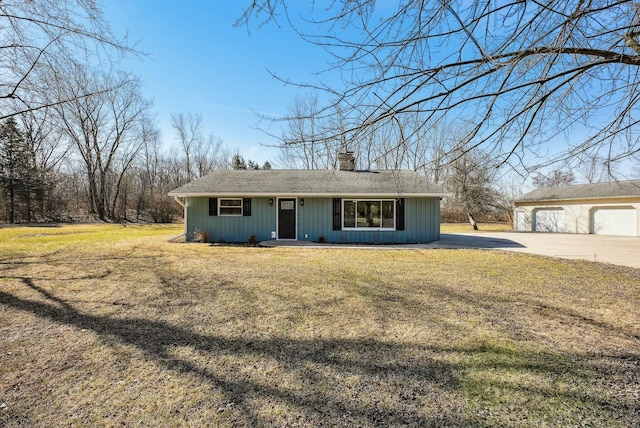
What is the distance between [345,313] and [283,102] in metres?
2.80

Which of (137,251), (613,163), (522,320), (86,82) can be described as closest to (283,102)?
(613,163)

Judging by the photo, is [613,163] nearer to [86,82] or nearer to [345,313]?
[345,313]

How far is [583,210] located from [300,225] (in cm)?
1826

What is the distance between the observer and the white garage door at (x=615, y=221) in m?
15.7

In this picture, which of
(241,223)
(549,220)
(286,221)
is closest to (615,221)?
(549,220)

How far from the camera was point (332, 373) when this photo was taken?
8.03ft

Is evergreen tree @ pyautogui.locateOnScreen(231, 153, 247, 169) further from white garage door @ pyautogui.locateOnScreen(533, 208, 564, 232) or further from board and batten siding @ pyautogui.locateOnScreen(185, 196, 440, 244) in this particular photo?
white garage door @ pyautogui.locateOnScreen(533, 208, 564, 232)

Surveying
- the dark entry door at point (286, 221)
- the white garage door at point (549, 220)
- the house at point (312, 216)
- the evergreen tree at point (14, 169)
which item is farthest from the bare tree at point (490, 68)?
the evergreen tree at point (14, 169)

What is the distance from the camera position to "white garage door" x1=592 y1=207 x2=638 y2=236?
1566 centimetres

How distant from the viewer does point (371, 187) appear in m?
12.2

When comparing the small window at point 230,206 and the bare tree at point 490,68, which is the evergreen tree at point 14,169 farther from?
the bare tree at point 490,68

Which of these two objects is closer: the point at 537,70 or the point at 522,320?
the point at 537,70

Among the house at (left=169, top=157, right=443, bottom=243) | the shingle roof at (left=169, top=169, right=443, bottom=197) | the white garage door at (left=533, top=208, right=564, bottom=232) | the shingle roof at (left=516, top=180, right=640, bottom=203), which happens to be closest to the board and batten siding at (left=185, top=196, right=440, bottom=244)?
the house at (left=169, top=157, right=443, bottom=243)

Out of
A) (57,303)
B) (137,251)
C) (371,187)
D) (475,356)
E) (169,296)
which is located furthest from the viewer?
(371,187)
